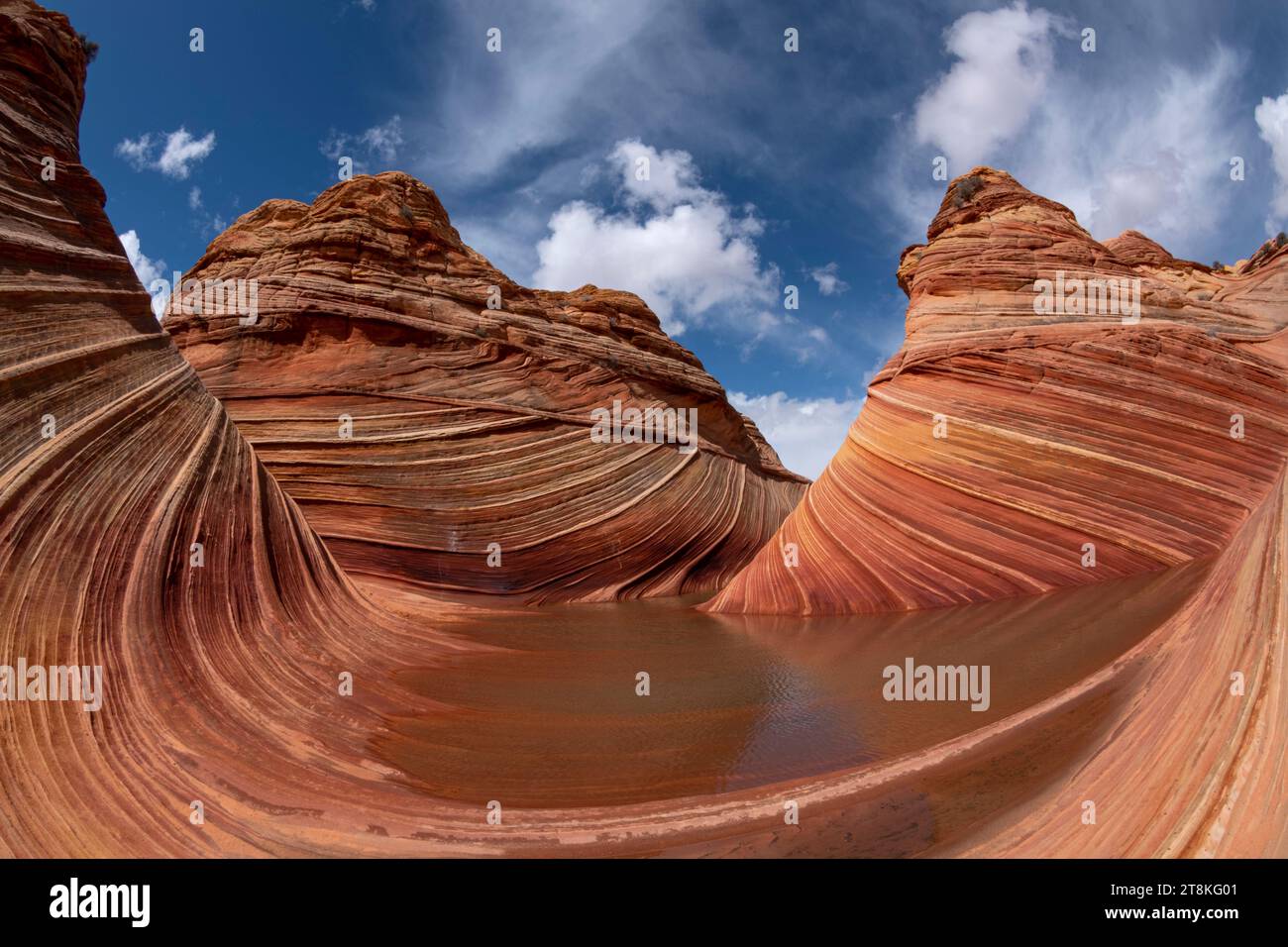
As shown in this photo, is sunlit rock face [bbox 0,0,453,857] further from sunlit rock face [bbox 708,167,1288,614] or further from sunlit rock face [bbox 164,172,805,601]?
sunlit rock face [bbox 708,167,1288,614]

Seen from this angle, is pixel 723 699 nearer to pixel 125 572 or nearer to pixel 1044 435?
pixel 125 572

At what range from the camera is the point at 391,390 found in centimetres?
1105

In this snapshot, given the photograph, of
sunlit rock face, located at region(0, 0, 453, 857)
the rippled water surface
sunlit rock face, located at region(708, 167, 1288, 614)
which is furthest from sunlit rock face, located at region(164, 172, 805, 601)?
the rippled water surface

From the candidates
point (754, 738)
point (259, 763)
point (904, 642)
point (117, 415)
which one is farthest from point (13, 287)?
point (904, 642)

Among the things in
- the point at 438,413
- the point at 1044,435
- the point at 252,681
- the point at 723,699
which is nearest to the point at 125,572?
the point at 252,681

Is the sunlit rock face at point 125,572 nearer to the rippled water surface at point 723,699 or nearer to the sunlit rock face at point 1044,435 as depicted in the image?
the rippled water surface at point 723,699

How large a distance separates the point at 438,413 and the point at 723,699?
861 cm

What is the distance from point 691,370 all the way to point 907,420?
9602 mm

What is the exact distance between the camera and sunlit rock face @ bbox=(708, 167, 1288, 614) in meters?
5.89

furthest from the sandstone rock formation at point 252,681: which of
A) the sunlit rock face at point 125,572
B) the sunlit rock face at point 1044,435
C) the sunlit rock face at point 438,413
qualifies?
the sunlit rock face at point 438,413

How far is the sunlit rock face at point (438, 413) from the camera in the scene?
10.1 metres

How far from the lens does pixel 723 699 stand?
401cm
